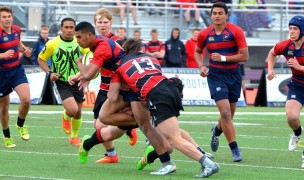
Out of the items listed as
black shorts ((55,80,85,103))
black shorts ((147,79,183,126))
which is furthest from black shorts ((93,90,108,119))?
black shorts ((55,80,85,103))

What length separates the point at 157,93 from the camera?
1127cm

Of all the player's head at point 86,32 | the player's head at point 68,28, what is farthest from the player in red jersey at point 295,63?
the player's head at point 68,28

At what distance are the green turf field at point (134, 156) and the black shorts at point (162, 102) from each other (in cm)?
77

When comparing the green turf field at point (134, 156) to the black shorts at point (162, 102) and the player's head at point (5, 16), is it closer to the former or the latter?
the black shorts at point (162, 102)

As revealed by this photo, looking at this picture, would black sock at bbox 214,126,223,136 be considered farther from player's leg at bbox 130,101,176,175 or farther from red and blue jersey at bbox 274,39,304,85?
player's leg at bbox 130,101,176,175

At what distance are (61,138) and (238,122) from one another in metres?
5.53

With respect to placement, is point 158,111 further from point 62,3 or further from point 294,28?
point 62,3

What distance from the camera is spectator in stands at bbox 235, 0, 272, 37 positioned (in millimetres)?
29281

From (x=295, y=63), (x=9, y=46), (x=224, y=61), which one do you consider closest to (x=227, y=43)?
(x=224, y=61)

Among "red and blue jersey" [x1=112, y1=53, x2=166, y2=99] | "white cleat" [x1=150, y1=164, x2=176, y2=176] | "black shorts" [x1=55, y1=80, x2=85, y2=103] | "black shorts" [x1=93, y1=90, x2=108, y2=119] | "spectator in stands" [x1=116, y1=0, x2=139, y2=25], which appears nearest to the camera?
"red and blue jersey" [x1=112, y1=53, x2=166, y2=99]

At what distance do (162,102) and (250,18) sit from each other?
18.8m

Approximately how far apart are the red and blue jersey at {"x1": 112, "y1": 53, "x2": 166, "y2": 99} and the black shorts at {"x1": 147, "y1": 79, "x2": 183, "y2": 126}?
0.26ft

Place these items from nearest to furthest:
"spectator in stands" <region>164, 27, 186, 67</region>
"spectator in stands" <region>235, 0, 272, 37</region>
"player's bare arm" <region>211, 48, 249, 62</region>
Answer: "player's bare arm" <region>211, 48, 249, 62</region>, "spectator in stands" <region>164, 27, 186, 67</region>, "spectator in stands" <region>235, 0, 272, 37</region>

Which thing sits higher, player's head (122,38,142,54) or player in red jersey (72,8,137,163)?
player's head (122,38,142,54)
